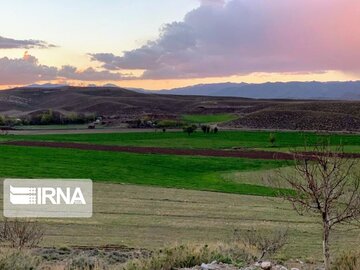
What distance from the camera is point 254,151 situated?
70.8 metres

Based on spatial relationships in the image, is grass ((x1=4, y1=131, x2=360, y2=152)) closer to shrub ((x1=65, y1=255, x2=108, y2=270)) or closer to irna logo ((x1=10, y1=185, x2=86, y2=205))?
irna logo ((x1=10, y1=185, x2=86, y2=205))

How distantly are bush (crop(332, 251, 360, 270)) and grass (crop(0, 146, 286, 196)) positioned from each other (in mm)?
27684

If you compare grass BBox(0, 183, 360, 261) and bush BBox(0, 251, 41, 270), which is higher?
bush BBox(0, 251, 41, 270)

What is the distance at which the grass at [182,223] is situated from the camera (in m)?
23.0

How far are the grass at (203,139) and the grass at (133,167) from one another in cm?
1434

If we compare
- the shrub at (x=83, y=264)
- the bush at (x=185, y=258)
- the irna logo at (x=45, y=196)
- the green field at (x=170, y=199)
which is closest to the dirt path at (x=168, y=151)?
the green field at (x=170, y=199)

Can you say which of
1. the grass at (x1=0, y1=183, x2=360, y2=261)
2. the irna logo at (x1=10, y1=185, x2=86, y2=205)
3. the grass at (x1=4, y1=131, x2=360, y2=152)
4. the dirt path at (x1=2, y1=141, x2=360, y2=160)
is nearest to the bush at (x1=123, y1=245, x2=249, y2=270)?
the grass at (x1=0, y1=183, x2=360, y2=261)

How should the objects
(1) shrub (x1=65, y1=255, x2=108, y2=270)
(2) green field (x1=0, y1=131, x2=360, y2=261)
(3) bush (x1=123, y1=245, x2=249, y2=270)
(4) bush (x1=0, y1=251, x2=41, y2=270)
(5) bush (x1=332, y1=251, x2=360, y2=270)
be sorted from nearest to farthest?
(5) bush (x1=332, y1=251, x2=360, y2=270) → (4) bush (x1=0, y1=251, x2=41, y2=270) → (3) bush (x1=123, y1=245, x2=249, y2=270) → (1) shrub (x1=65, y1=255, x2=108, y2=270) → (2) green field (x1=0, y1=131, x2=360, y2=261)

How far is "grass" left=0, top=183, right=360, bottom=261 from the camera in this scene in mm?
23031

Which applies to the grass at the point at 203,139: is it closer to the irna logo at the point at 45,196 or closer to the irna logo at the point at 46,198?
the irna logo at the point at 46,198

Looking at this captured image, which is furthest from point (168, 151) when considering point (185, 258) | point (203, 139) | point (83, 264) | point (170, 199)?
point (185, 258)

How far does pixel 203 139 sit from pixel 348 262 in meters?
74.4

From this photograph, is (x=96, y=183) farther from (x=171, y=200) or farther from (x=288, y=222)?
(x=288, y=222)

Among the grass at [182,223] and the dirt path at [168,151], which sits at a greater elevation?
the grass at [182,223]
